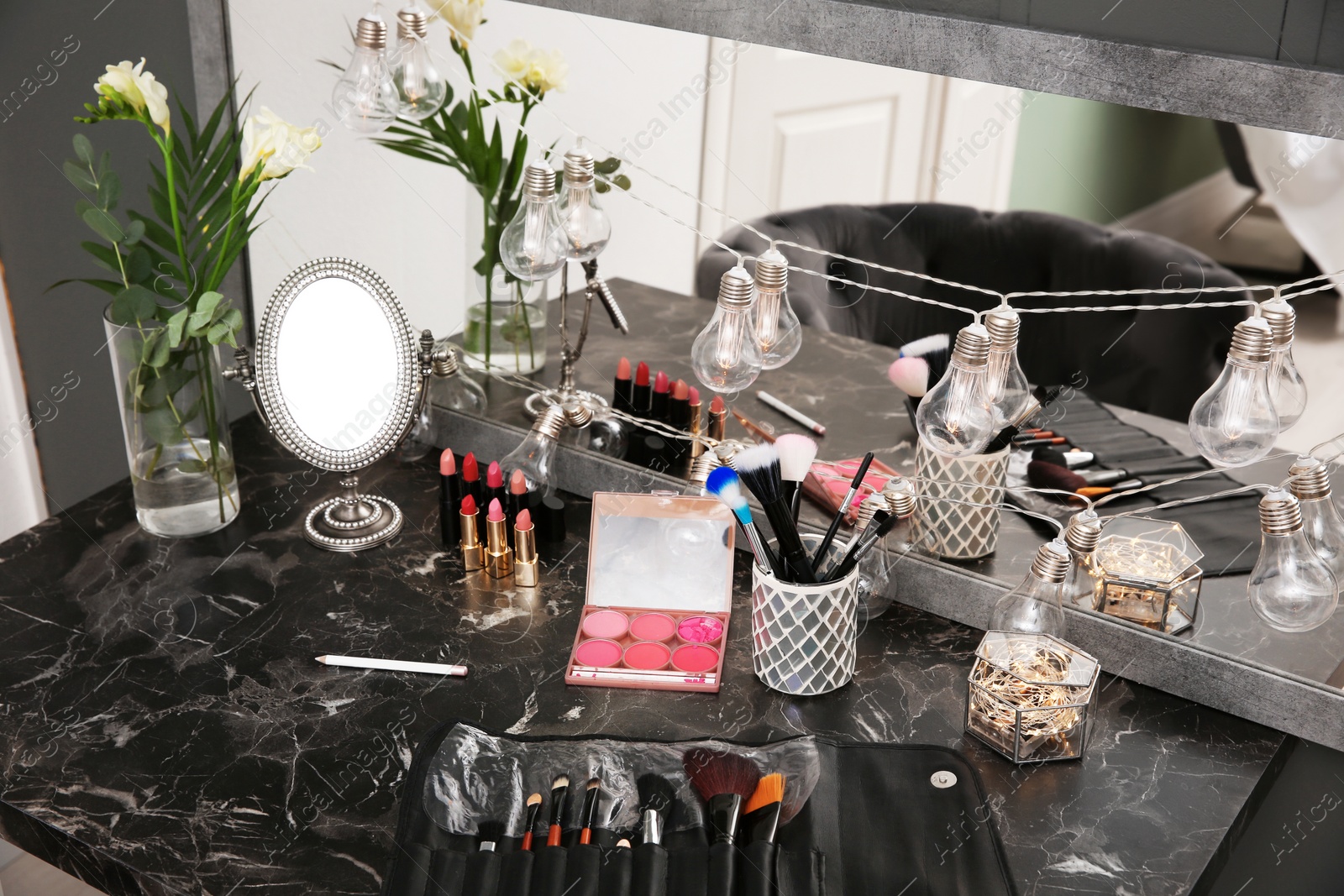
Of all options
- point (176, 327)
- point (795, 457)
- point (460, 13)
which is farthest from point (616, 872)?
point (460, 13)

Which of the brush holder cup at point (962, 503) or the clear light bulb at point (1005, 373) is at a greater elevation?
the clear light bulb at point (1005, 373)

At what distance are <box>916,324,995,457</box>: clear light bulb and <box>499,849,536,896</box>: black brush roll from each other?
1.66 ft

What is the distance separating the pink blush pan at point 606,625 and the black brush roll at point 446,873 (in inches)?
12.1

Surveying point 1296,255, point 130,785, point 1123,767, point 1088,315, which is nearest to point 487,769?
point 130,785

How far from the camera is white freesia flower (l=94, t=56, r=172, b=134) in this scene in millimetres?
1139

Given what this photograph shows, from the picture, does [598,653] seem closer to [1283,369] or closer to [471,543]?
[471,543]

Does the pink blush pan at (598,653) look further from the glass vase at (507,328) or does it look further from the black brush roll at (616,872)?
the glass vase at (507,328)

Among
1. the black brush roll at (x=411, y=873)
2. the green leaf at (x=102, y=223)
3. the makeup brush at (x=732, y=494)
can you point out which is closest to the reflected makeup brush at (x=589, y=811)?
the black brush roll at (x=411, y=873)

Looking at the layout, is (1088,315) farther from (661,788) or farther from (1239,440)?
(661,788)

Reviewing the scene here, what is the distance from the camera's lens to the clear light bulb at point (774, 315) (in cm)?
105

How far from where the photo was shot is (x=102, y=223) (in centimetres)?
118

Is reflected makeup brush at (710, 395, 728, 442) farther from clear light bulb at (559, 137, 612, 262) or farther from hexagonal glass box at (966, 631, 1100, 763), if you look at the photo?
hexagonal glass box at (966, 631, 1100, 763)

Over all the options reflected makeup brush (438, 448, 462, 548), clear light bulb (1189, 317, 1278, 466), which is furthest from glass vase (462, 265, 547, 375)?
clear light bulb (1189, 317, 1278, 466)

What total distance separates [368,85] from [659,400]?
0.51 m
